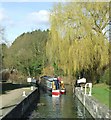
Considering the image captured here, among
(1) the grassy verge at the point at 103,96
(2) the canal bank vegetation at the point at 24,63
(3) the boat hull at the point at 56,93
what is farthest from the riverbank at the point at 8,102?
(2) the canal bank vegetation at the point at 24,63

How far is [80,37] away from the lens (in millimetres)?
37375

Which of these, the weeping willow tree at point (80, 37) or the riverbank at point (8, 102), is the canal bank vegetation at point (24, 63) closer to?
the weeping willow tree at point (80, 37)

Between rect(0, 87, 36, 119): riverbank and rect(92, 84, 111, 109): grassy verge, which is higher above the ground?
rect(92, 84, 111, 109): grassy verge

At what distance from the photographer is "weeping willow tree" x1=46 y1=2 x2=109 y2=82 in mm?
36094

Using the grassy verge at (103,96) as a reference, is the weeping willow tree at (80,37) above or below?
above

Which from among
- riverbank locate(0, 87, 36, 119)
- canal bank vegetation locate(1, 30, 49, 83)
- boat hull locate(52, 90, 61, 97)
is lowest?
boat hull locate(52, 90, 61, 97)

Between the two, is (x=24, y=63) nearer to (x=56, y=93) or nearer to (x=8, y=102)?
(x=56, y=93)

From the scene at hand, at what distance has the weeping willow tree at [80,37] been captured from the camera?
3609 centimetres

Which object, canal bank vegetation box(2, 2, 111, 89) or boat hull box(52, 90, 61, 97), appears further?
boat hull box(52, 90, 61, 97)

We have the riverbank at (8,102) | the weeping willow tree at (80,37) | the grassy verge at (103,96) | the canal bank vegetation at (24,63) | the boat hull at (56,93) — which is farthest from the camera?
the canal bank vegetation at (24,63)

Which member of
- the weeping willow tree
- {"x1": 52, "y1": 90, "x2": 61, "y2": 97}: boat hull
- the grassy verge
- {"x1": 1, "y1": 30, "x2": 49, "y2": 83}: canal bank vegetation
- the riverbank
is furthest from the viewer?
{"x1": 1, "y1": 30, "x2": 49, "y2": 83}: canal bank vegetation

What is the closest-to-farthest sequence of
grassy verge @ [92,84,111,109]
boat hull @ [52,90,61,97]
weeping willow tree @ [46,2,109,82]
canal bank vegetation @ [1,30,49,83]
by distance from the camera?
grassy verge @ [92,84,111,109]
weeping willow tree @ [46,2,109,82]
boat hull @ [52,90,61,97]
canal bank vegetation @ [1,30,49,83]

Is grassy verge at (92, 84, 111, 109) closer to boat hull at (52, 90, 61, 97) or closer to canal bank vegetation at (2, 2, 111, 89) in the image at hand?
canal bank vegetation at (2, 2, 111, 89)

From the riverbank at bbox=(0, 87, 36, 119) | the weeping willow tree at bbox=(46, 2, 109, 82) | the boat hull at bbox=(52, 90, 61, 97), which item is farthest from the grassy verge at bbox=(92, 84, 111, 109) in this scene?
the boat hull at bbox=(52, 90, 61, 97)
